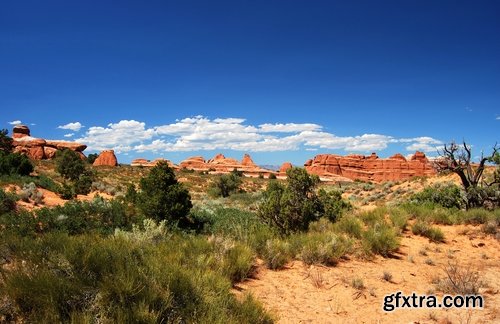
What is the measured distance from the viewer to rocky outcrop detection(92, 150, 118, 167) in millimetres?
74688

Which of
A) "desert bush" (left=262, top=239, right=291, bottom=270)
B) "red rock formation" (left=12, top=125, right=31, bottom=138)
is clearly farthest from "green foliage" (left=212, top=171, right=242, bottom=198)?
"red rock formation" (left=12, top=125, right=31, bottom=138)

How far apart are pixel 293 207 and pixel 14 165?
24.5 meters

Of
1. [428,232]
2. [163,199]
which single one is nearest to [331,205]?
[428,232]

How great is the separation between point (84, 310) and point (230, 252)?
11.4 feet

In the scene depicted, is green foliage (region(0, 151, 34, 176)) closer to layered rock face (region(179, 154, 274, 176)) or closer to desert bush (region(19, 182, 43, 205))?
desert bush (region(19, 182, 43, 205))

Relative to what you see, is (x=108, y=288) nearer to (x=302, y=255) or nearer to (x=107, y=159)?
(x=302, y=255)

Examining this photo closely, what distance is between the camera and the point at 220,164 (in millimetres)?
112438

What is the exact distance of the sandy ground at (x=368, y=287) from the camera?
5.20m

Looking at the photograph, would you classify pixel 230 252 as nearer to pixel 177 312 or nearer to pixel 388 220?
pixel 177 312

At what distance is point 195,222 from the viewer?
14039 mm

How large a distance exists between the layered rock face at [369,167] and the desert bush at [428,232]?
262ft

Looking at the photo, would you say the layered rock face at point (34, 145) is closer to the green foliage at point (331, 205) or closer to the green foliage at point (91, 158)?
the green foliage at point (91, 158)

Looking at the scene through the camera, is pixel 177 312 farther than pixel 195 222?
No

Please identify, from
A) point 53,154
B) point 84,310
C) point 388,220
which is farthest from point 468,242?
point 53,154
